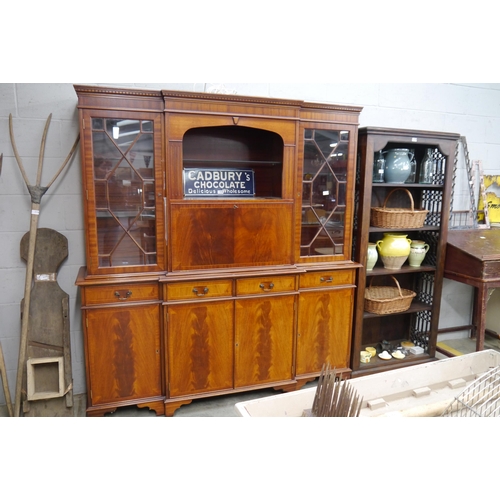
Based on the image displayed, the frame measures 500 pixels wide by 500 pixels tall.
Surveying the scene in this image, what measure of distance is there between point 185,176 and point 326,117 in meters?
1.00

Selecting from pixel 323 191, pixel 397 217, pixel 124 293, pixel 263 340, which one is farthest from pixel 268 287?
pixel 397 217

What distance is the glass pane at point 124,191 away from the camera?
224 centimetres

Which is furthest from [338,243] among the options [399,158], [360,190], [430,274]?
[430,274]

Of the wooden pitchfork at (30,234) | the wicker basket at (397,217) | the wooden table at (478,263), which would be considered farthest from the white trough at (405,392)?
the wooden pitchfork at (30,234)

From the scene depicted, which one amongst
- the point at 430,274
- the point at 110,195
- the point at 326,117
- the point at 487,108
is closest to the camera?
the point at 110,195

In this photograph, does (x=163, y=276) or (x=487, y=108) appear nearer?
Answer: (x=163, y=276)

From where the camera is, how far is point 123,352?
2.40 meters

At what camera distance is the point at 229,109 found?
2363 mm

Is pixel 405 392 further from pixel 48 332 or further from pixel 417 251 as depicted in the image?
pixel 48 332

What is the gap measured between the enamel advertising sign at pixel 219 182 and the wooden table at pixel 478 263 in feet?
5.49

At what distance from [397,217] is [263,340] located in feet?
4.39

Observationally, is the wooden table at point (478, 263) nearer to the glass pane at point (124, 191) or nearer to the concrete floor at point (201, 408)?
the concrete floor at point (201, 408)

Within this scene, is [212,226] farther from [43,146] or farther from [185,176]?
[43,146]

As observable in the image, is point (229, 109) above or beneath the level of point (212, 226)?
above
